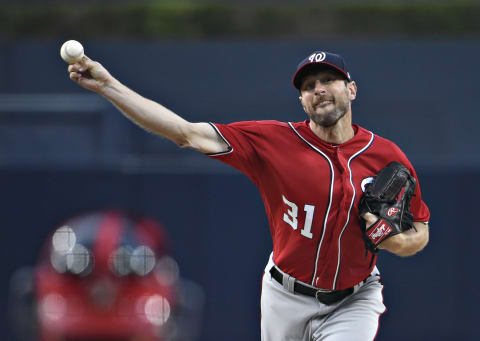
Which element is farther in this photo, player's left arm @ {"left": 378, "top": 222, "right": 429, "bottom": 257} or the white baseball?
player's left arm @ {"left": 378, "top": 222, "right": 429, "bottom": 257}

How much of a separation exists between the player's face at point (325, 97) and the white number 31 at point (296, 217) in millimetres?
428

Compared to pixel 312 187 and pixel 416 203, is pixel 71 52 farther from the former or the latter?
pixel 416 203

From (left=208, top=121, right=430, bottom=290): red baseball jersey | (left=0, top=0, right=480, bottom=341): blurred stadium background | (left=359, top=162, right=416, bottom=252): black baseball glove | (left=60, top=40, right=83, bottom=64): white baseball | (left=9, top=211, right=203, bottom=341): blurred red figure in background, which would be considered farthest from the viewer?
(left=0, top=0, right=480, bottom=341): blurred stadium background

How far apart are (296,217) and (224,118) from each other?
760 cm

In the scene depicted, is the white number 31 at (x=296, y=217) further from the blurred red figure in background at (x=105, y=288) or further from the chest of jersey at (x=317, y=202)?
the blurred red figure in background at (x=105, y=288)

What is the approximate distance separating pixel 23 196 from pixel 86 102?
4.13ft

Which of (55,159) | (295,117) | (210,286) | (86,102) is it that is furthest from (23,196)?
(295,117)

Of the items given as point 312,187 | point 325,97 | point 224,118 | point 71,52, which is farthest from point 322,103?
point 224,118

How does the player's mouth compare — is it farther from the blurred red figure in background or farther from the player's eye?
the blurred red figure in background

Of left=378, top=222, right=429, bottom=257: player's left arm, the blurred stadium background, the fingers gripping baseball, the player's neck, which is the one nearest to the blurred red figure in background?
the blurred stadium background

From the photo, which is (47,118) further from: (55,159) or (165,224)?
(165,224)

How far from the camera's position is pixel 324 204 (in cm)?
403

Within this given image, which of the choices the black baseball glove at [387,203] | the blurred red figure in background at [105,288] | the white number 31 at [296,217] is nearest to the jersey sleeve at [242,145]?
the white number 31 at [296,217]

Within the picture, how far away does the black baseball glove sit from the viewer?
3922mm
